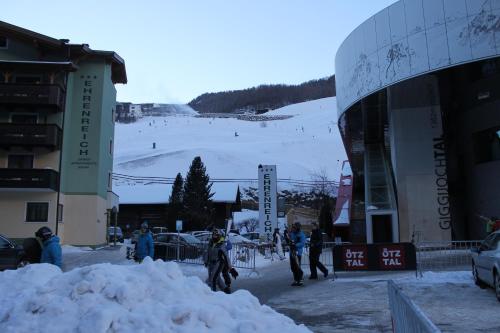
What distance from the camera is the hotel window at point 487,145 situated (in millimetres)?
27328

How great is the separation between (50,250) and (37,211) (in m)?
28.0

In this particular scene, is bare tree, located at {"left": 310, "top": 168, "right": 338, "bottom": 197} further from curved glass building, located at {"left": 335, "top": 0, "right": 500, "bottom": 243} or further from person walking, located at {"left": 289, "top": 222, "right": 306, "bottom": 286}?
person walking, located at {"left": 289, "top": 222, "right": 306, "bottom": 286}

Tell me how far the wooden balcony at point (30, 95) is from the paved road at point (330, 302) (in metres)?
22.7

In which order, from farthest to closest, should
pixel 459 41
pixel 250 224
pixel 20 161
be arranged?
pixel 250 224, pixel 20 161, pixel 459 41

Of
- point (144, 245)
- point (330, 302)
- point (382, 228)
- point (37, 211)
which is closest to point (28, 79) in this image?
point (37, 211)

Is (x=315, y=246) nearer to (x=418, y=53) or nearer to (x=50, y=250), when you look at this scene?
(x=50, y=250)

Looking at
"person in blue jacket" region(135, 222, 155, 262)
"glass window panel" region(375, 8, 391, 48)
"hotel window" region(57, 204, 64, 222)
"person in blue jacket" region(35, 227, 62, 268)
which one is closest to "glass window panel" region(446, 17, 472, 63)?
"glass window panel" region(375, 8, 391, 48)

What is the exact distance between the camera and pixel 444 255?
17.7m

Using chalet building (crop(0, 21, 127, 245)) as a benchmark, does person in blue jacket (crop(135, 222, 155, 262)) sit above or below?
below

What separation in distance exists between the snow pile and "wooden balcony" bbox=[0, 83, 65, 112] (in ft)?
97.0

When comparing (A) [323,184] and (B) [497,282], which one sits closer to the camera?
(B) [497,282]

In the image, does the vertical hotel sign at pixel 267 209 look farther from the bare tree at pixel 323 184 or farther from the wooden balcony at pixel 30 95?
the bare tree at pixel 323 184

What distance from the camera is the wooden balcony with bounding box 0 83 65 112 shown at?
1344 inches

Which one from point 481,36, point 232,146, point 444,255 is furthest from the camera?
Result: point 232,146
